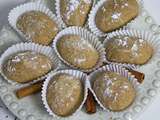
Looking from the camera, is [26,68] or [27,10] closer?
[26,68]

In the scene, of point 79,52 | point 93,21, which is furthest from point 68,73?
point 93,21

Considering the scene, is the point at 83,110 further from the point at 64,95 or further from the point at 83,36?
the point at 83,36

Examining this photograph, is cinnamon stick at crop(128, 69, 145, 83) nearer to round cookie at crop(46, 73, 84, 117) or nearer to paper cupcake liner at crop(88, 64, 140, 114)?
→ paper cupcake liner at crop(88, 64, 140, 114)

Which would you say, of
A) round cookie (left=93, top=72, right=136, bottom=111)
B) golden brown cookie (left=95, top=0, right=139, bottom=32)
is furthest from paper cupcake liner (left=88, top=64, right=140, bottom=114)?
golden brown cookie (left=95, top=0, right=139, bottom=32)

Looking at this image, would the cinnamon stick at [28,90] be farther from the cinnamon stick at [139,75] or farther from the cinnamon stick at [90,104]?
the cinnamon stick at [139,75]

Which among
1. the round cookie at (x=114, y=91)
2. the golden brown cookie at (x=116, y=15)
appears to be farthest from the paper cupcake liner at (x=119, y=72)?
the golden brown cookie at (x=116, y=15)
